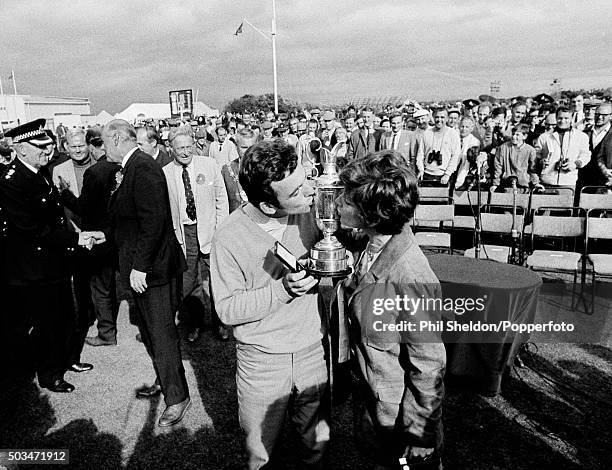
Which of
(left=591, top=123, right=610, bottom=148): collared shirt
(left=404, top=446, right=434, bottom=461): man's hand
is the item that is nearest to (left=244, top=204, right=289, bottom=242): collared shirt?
(left=404, top=446, right=434, bottom=461): man's hand

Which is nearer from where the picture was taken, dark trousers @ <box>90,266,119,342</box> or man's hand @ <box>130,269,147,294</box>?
man's hand @ <box>130,269,147,294</box>

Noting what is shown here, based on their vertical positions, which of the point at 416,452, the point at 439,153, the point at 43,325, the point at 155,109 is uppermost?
the point at 155,109

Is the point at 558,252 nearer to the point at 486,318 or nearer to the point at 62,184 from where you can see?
the point at 486,318

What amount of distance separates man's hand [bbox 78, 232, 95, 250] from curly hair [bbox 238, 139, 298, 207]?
256cm

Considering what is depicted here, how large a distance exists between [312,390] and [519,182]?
21.9 feet

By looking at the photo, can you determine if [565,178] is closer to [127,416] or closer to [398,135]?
[398,135]

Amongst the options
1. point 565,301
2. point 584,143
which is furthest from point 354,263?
point 584,143

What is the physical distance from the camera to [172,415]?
356 cm

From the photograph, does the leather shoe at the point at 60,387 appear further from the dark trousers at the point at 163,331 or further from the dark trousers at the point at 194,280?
the dark trousers at the point at 194,280

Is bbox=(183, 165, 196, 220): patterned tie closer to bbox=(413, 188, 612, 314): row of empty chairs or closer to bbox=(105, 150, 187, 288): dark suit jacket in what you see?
bbox=(105, 150, 187, 288): dark suit jacket

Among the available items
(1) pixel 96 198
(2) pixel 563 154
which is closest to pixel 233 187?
(1) pixel 96 198

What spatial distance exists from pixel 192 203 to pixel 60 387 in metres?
2.12

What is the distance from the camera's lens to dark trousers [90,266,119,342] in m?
5.06

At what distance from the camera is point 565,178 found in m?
7.79
